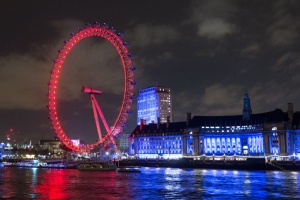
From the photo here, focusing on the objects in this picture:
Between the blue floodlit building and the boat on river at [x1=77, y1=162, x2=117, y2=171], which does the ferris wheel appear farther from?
the blue floodlit building

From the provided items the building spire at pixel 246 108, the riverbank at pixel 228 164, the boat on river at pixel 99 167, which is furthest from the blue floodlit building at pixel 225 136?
the boat on river at pixel 99 167

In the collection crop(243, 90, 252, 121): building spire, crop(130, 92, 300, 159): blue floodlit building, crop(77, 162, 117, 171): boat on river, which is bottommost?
crop(77, 162, 117, 171): boat on river

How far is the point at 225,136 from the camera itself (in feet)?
504

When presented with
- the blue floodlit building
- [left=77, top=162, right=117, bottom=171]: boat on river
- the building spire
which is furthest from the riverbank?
the building spire

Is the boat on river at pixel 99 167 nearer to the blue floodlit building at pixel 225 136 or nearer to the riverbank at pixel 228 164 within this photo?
the riverbank at pixel 228 164

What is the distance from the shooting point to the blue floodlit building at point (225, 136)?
131625mm

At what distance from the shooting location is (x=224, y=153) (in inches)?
5861

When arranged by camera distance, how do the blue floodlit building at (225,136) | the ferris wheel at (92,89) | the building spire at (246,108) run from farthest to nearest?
the building spire at (246,108) < the blue floodlit building at (225,136) < the ferris wheel at (92,89)

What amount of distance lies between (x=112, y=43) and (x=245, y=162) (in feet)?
163

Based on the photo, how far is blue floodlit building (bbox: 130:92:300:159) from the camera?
13162 cm

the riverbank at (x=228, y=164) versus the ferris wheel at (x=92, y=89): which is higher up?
the ferris wheel at (x=92, y=89)

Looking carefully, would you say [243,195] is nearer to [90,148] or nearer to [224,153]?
[90,148]

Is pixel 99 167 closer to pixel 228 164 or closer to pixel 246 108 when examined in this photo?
pixel 228 164

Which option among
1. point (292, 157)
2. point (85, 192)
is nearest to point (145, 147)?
point (292, 157)
